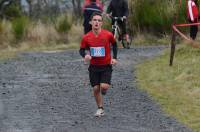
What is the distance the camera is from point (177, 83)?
1179 centimetres

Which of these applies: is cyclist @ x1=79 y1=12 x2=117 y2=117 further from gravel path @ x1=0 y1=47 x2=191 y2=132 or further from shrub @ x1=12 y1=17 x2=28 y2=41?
shrub @ x1=12 y1=17 x2=28 y2=41

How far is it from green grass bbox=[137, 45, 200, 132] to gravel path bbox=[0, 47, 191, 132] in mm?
201

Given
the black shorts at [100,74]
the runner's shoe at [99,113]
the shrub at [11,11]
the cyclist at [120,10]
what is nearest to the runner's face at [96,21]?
the black shorts at [100,74]

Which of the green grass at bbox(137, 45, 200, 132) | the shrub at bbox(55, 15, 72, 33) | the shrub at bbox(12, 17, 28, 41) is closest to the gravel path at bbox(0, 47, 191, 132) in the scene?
the green grass at bbox(137, 45, 200, 132)

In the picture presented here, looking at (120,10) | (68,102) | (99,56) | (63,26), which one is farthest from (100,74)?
(63,26)

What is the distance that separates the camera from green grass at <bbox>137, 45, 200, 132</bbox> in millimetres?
9219

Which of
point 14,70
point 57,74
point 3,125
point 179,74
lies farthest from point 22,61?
point 3,125

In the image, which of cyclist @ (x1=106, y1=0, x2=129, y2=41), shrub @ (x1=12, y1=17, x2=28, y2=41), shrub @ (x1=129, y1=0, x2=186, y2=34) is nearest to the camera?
cyclist @ (x1=106, y1=0, x2=129, y2=41)

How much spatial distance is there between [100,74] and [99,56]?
0.95 ft

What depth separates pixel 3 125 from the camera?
330 inches

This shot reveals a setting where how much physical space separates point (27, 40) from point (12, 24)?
38.0 inches

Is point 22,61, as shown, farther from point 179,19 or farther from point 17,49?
point 179,19

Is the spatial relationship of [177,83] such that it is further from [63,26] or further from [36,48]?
[63,26]

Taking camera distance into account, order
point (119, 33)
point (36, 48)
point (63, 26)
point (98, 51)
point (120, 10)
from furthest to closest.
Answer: point (63, 26) → point (36, 48) → point (119, 33) → point (120, 10) → point (98, 51)
